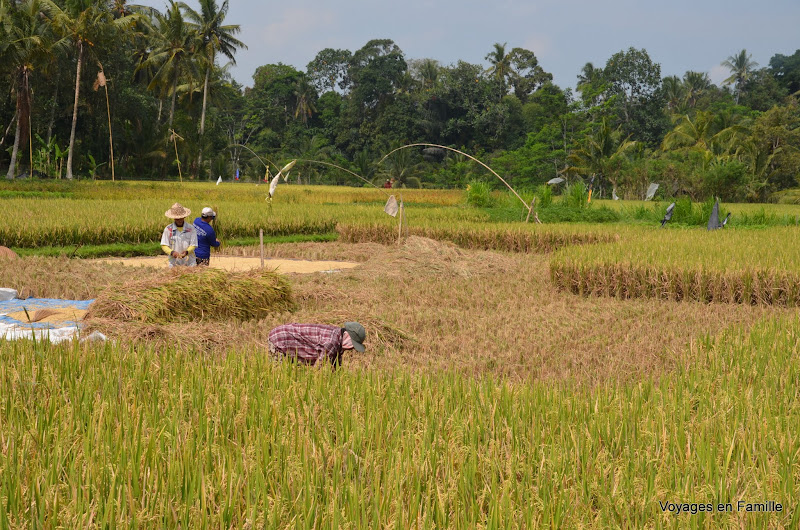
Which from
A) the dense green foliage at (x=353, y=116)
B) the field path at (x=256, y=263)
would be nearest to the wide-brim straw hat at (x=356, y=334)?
the field path at (x=256, y=263)

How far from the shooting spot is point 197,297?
6.48m

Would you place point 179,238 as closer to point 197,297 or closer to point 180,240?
point 180,240

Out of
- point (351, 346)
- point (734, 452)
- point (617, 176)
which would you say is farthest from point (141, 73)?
point (734, 452)

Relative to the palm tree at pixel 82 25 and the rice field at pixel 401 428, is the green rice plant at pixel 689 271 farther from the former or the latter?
the palm tree at pixel 82 25

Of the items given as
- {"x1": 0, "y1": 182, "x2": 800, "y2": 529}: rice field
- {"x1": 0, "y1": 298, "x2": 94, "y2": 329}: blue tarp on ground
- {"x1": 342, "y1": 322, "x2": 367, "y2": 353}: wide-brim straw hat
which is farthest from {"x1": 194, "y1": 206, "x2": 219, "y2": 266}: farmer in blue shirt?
{"x1": 342, "y1": 322, "x2": 367, "y2": 353}: wide-brim straw hat

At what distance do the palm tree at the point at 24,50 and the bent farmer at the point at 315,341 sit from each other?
2329 centimetres

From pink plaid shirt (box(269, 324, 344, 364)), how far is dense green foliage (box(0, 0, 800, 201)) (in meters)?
17.7

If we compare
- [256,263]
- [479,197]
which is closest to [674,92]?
[479,197]

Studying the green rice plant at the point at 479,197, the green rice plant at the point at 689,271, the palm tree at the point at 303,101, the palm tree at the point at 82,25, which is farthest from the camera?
the palm tree at the point at 303,101

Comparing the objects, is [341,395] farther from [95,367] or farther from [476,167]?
[476,167]

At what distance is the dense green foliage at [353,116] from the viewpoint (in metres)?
28.4

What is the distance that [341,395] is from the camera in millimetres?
3150

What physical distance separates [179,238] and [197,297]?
1422mm

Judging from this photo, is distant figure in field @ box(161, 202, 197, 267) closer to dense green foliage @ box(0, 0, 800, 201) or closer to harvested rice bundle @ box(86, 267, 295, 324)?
harvested rice bundle @ box(86, 267, 295, 324)
